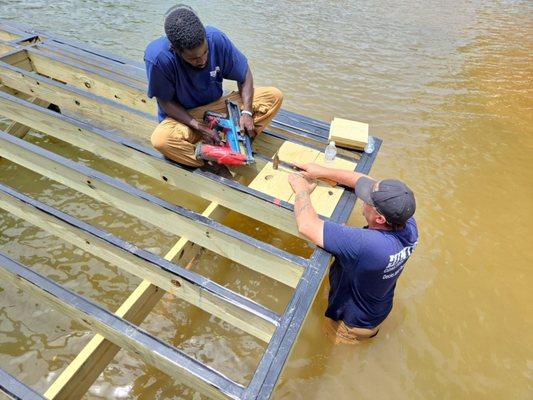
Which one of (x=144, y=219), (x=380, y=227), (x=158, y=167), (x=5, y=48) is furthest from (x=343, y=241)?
(x=5, y=48)

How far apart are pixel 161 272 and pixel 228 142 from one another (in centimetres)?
127

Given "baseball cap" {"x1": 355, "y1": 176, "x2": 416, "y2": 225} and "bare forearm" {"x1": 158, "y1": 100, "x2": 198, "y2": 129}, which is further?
"bare forearm" {"x1": 158, "y1": 100, "x2": 198, "y2": 129}

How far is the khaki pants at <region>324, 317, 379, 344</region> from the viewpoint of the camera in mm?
2676

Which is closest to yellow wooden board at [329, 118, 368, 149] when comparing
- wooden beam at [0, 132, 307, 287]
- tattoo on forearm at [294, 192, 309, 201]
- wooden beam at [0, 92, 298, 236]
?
tattoo on forearm at [294, 192, 309, 201]

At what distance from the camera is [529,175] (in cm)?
461

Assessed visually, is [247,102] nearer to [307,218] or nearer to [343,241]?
[307,218]


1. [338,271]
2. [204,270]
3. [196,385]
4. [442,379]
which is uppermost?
[196,385]

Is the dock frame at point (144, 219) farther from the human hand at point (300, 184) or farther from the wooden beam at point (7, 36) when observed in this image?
the wooden beam at point (7, 36)

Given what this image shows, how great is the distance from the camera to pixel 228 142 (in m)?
3.01

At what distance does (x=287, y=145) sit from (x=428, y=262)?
5.91 ft

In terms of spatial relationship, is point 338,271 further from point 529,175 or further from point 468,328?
point 529,175

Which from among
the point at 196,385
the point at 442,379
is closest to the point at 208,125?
the point at 196,385

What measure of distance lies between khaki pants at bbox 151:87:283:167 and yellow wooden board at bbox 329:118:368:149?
58 centimetres

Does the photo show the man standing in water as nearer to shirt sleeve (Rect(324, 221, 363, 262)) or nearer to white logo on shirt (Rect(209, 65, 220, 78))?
shirt sleeve (Rect(324, 221, 363, 262))
